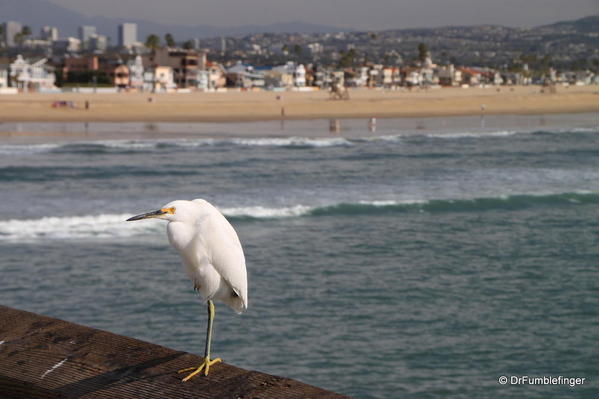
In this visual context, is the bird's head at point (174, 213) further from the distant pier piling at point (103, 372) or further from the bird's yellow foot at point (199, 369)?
the bird's yellow foot at point (199, 369)

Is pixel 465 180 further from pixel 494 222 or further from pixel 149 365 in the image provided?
pixel 149 365

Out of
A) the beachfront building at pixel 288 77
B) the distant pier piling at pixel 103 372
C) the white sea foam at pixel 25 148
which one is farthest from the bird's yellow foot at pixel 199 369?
the beachfront building at pixel 288 77

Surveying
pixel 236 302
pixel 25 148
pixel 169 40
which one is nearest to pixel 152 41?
pixel 169 40

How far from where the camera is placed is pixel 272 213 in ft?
60.8

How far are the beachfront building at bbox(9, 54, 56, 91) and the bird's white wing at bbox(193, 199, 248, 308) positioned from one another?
425ft

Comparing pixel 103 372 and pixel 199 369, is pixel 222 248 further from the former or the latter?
pixel 103 372

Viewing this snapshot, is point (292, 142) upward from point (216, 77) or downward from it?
downward

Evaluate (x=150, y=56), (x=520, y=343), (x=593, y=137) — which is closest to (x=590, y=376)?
(x=520, y=343)

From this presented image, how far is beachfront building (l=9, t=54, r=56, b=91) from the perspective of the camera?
129 metres

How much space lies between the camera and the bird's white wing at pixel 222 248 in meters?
3.89

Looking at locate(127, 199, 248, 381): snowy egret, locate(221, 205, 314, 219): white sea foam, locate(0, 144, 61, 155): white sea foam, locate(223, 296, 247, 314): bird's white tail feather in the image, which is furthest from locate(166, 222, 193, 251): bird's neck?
locate(0, 144, 61, 155): white sea foam

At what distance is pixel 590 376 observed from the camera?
8.58 m

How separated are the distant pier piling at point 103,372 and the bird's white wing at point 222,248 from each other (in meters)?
0.63

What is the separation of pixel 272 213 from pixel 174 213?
48.5 ft
